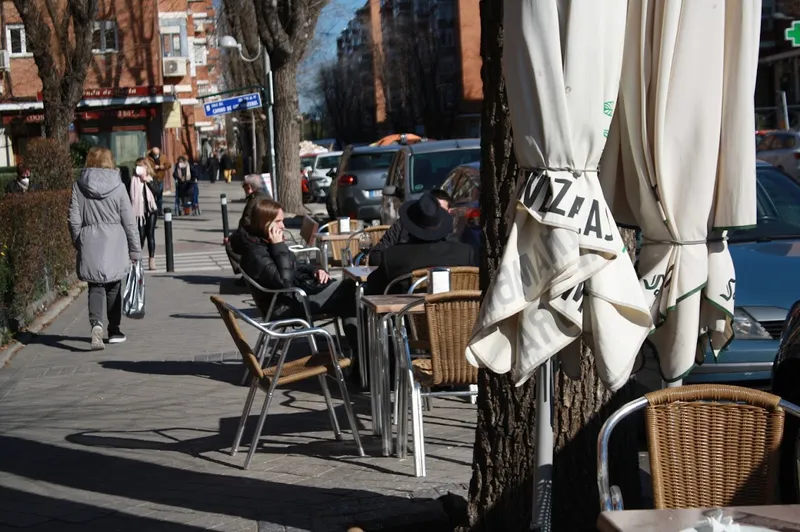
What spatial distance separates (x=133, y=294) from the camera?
41.8 feet

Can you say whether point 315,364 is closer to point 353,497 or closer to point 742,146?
point 353,497

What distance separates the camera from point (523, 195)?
380 cm

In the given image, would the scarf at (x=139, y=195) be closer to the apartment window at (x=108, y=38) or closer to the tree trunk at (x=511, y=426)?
the tree trunk at (x=511, y=426)

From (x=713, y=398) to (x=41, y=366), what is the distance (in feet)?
27.3

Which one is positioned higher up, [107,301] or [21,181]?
[21,181]

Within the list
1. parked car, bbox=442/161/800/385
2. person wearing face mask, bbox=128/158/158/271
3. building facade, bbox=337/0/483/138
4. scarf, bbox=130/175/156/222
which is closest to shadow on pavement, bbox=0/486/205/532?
parked car, bbox=442/161/800/385

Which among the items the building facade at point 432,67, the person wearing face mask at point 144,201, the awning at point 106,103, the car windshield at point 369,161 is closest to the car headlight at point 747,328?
the person wearing face mask at point 144,201

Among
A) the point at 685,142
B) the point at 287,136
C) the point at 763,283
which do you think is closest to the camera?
the point at 685,142

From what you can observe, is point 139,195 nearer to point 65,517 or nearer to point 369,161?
point 369,161

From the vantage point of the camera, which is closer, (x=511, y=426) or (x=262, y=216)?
(x=511, y=426)

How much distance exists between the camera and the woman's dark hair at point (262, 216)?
30.4 feet

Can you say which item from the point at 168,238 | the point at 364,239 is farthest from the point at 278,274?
the point at 168,238

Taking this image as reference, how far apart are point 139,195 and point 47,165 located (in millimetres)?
1532

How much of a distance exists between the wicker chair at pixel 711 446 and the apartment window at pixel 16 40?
155 ft
